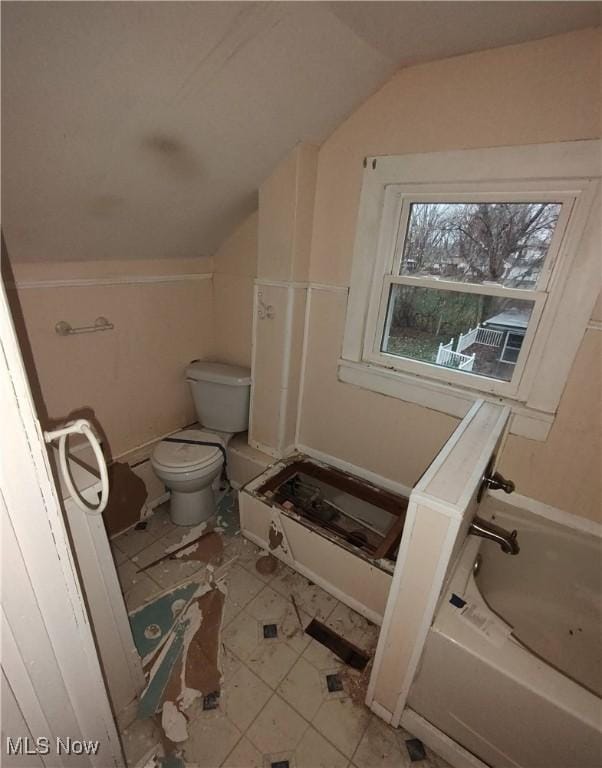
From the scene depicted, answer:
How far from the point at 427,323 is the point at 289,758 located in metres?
1.68

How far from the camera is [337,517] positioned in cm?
181

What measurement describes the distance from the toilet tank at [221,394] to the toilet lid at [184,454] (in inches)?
6.7

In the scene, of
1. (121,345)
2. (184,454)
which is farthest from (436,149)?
(184,454)

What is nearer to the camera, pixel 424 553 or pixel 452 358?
pixel 424 553

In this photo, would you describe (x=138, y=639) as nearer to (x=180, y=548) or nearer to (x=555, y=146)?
(x=180, y=548)

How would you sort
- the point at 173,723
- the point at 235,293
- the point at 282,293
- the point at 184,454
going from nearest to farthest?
the point at 173,723, the point at 282,293, the point at 184,454, the point at 235,293

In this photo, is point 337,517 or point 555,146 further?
point 337,517

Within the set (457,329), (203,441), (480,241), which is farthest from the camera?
(203,441)

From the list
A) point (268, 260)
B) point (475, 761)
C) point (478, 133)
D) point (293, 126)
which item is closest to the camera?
point (475, 761)

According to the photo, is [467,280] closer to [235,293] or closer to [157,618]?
[235,293]

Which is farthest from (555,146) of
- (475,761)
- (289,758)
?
(289,758)

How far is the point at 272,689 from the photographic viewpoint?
127cm

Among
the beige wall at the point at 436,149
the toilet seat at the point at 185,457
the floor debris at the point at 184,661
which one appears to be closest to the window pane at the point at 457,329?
the beige wall at the point at 436,149

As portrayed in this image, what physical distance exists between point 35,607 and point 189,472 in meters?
1.09
